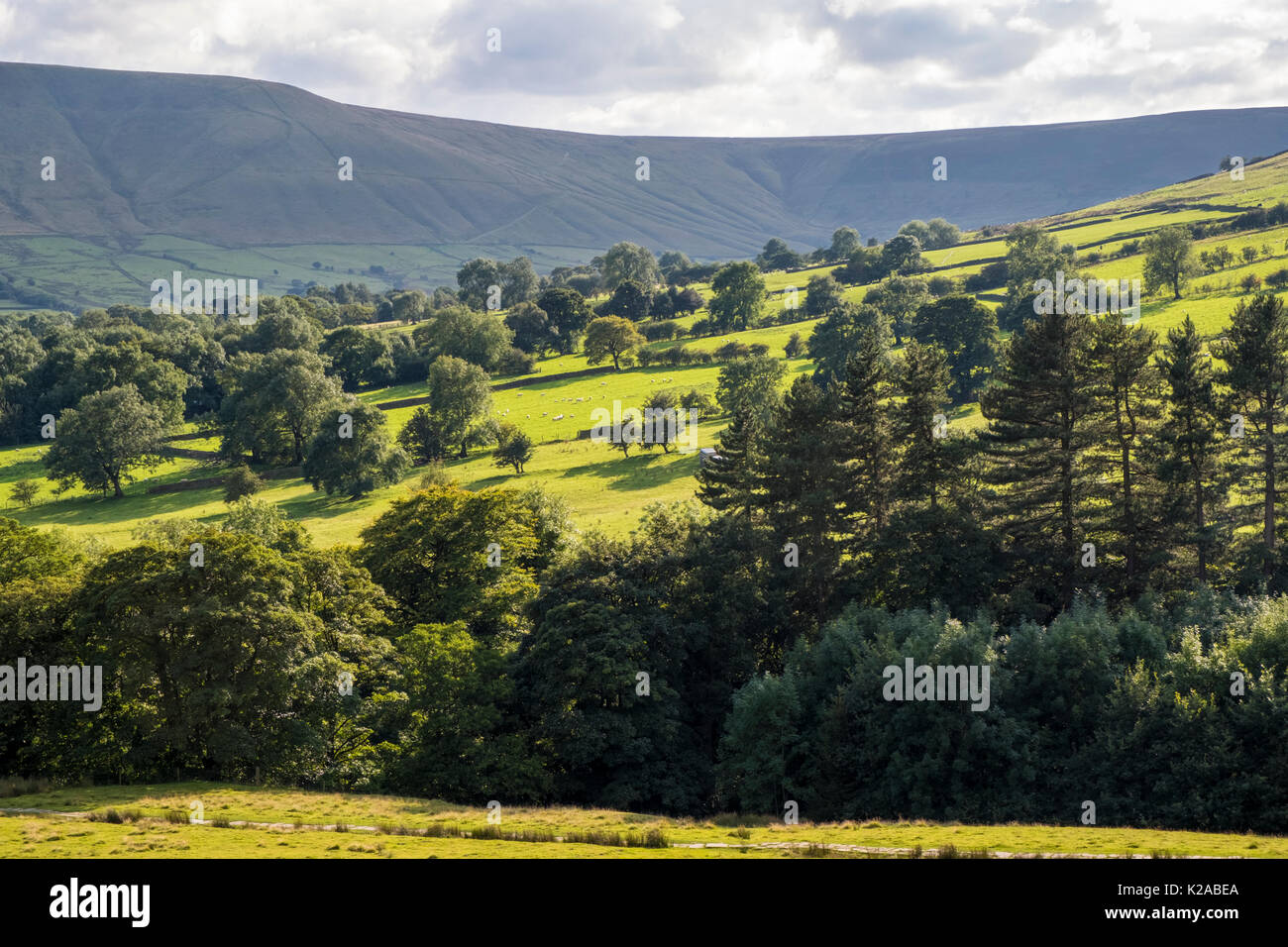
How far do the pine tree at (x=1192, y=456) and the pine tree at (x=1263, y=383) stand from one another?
124 centimetres

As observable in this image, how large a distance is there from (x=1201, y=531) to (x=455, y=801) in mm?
39077

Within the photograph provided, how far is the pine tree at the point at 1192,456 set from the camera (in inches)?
1949

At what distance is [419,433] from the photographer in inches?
4577

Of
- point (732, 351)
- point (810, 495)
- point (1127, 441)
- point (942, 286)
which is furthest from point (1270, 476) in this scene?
point (942, 286)

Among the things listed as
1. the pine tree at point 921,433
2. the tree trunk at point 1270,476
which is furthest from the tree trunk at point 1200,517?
the pine tree at point 921,433

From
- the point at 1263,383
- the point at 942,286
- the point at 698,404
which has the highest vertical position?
the point at 942,286

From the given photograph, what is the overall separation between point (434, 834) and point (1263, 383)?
152 ft

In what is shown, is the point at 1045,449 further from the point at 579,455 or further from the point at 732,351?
the point at 732,351

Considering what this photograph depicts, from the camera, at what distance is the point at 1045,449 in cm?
5197

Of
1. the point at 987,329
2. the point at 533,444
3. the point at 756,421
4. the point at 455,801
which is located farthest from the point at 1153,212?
the point at 455,801

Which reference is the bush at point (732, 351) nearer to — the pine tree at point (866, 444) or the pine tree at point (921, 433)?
the pine tree at point (866, 444)

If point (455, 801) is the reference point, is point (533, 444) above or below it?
above

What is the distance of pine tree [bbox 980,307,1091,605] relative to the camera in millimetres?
51500
